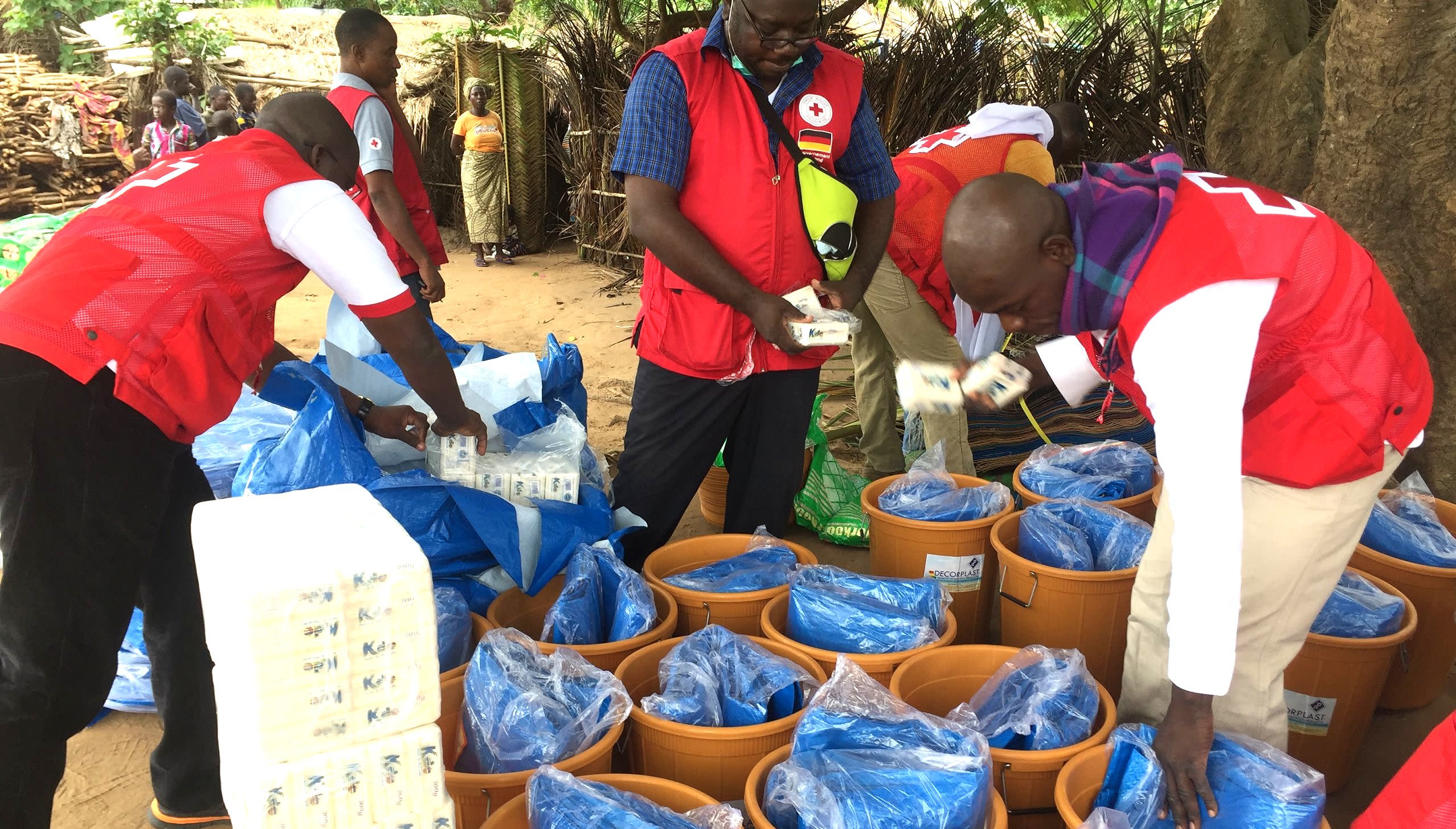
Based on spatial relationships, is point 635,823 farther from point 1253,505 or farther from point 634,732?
point 1253,505

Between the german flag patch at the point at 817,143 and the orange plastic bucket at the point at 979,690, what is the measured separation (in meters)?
1.25

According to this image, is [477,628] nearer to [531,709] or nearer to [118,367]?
[531,709]

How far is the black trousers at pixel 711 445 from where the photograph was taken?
8.78 ft

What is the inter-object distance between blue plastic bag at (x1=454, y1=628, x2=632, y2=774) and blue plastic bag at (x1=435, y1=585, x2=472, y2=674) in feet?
0.89

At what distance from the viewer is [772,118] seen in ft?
8.09

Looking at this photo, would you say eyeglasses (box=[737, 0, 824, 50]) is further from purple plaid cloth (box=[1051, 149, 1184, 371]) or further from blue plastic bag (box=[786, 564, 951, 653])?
blue plastic bag (box=[786, 564, 951, 653])

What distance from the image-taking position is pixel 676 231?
240 cm

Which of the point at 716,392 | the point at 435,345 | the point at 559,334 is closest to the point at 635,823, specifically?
the point at 435,345

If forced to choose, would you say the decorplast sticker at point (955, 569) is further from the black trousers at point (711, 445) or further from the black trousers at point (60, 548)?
the black trousers at point (60, 548)

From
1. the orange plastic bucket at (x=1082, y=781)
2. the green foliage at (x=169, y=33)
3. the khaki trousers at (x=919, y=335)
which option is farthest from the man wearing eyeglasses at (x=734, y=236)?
the green foliage at (x=169, y=33)

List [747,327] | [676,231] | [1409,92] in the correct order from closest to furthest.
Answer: [676,231], [747,327], [1409,92]

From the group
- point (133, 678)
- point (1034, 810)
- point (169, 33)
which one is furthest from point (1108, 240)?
point (169, 33)

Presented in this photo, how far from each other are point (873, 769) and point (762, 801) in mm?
210

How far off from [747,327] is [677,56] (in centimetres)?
68
